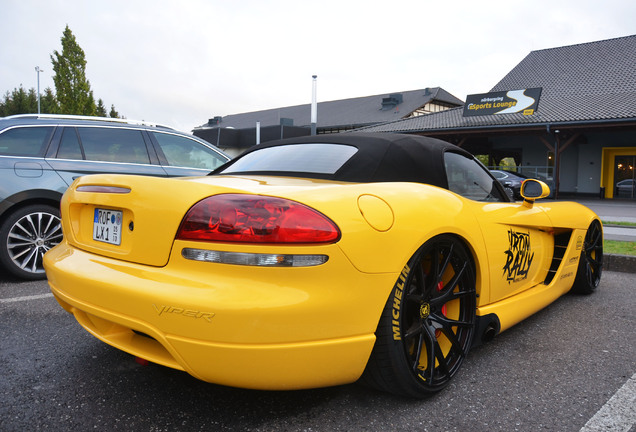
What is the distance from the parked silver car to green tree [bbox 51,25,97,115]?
94.1ft

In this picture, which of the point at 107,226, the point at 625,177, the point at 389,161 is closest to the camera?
the point at 107,226

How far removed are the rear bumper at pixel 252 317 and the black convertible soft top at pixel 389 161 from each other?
629 millimetres

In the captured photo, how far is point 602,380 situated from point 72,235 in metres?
2.68

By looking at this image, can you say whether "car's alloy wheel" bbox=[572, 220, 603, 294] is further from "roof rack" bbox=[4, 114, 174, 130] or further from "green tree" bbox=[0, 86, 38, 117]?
"green tree" bbox=[0, 86, 38, 117]

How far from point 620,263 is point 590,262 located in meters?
1.63

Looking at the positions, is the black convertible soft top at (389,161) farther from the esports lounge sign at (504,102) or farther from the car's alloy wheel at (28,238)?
the esports lounge sign at (504,102)

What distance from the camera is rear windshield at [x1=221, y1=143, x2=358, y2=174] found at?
2.46 meters

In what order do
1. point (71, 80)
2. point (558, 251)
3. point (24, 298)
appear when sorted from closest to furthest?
point (558, 251)
point (24, 298)
point (71, 80)

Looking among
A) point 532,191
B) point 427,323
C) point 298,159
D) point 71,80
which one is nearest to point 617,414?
point 427,323

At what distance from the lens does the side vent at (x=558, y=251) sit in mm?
3402

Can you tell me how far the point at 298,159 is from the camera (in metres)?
2.64

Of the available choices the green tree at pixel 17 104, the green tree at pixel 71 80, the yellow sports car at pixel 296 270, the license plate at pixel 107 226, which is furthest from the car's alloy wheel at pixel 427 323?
the green tree at pixel 17 104

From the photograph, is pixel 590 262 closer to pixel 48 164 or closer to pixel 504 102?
pixel 48 164

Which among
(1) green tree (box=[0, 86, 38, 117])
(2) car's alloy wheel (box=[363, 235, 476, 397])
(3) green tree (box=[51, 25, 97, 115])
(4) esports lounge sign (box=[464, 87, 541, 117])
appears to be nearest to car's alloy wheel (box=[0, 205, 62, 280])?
(2) car's alloy wheel (box=[363, 235, 476, 397])
